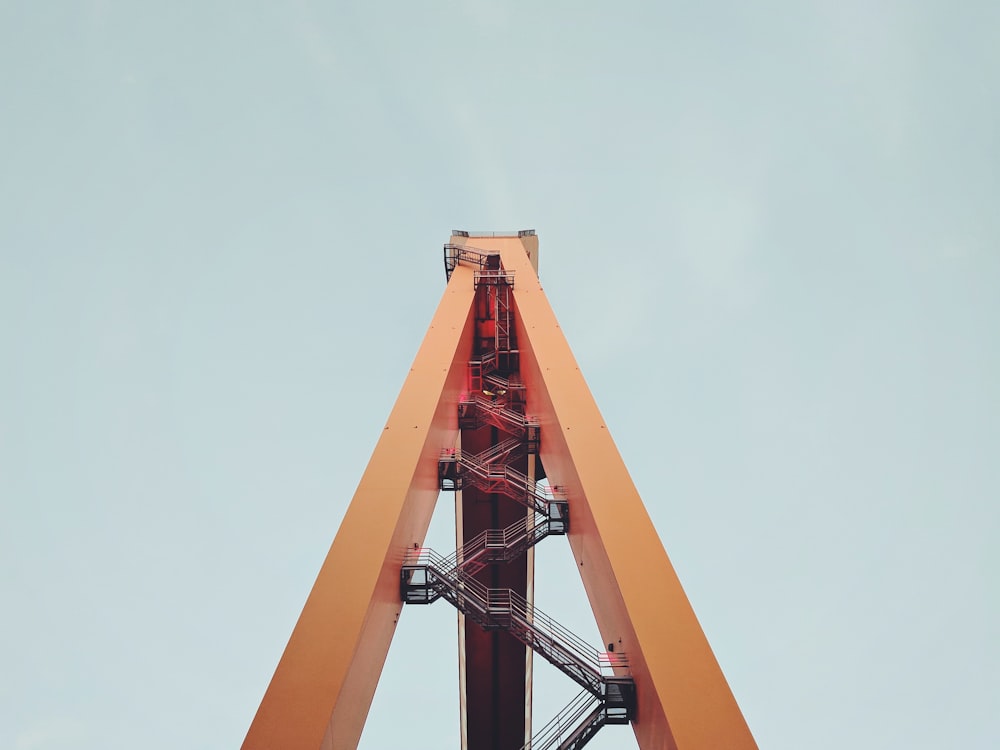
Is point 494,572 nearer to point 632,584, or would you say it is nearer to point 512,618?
point 512,618

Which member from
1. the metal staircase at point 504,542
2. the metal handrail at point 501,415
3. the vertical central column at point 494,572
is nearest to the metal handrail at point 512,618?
the metal staircase at point 504,542

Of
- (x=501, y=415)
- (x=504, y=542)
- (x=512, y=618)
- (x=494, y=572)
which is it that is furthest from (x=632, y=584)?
(x=494, y=572)

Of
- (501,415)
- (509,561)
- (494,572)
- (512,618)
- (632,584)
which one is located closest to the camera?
(632,584)

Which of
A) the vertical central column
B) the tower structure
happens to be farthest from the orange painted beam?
the vertical central column

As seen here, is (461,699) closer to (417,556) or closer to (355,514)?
(417,556)

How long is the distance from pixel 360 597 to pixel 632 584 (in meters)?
2.58

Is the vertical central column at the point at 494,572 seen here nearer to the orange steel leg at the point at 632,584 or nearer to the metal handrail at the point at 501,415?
the metal handrail at the point at 501,415

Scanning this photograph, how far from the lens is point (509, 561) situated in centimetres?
898

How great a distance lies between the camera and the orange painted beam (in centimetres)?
473

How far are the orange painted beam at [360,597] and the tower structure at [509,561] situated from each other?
1 centimetres

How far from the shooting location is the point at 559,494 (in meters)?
9.12

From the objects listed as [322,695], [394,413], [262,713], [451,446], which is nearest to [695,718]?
[322,695]

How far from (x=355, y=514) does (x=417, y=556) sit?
4.62 feet

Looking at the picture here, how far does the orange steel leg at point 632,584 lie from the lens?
4742mm
